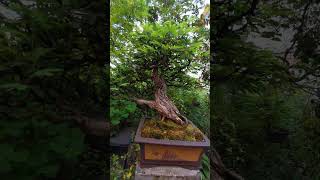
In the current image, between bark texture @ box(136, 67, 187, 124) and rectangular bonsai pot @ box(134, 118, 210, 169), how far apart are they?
13 centimetres

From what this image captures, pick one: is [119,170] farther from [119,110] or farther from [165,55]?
[165,55]

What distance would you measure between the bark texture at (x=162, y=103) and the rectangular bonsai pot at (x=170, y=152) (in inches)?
5.1

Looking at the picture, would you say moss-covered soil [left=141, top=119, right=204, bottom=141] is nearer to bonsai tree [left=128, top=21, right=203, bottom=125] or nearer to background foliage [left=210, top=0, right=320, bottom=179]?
A: bonsai tree [left=128, top=21, right=203, bottom=125]

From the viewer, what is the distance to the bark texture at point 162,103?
1560 millimetres

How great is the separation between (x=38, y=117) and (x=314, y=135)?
157 centimetres

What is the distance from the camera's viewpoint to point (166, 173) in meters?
1.50

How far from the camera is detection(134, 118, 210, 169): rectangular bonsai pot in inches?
58.8

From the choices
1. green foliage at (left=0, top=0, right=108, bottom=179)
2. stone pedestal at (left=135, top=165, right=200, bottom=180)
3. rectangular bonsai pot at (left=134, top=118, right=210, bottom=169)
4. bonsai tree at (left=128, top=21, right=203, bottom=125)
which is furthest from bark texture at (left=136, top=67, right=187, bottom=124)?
green foliage at (left=0, top=0, right=108, bottom=179)

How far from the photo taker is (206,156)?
5.13 ft

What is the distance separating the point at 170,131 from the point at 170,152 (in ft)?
0.34

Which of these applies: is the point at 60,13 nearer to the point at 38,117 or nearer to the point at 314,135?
the point at 38,117

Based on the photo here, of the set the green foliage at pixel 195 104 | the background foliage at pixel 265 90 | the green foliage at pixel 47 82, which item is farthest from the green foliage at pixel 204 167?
the green foliage at pixel 47 82

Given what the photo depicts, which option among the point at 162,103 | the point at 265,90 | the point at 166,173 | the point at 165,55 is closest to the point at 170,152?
the point at 166,173

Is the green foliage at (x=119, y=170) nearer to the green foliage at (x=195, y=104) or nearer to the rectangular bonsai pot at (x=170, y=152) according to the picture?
the rectangular bonsai pot at (x=170, y=152)
